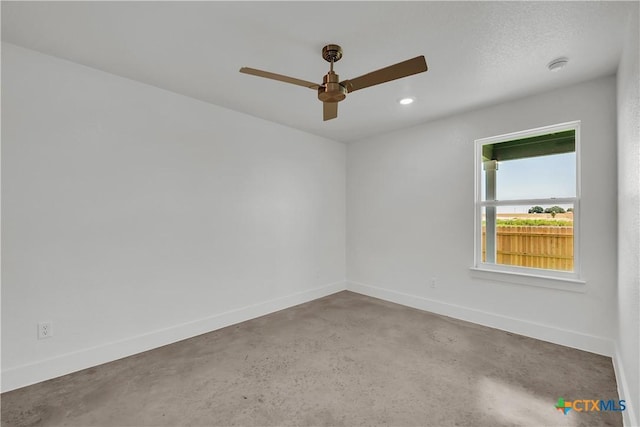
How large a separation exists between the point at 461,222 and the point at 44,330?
4.09 metres

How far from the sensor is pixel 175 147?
9.25 ft

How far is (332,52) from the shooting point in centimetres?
200

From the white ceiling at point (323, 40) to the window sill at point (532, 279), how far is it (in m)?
1.84

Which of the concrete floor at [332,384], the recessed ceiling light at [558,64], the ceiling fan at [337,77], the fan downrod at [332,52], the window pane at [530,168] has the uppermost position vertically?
the recessed ceiling light at [558,64]

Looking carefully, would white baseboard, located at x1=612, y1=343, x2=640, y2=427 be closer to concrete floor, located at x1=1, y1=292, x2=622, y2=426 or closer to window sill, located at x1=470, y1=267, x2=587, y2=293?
concrete floor, located at x1=1, y1=292, x2=622, y2=426

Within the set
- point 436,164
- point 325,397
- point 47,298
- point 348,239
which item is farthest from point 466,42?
point 47,298

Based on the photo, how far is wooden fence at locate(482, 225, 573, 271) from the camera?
111 inches

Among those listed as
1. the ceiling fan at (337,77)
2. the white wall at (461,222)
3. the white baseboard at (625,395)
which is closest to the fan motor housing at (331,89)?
the ceiling fan at (337,77)

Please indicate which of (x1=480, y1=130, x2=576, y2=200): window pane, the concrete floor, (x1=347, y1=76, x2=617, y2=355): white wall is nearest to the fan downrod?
(x1=347, y1=76, x2=617, y2=355): white wall

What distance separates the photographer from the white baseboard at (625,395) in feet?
4.85

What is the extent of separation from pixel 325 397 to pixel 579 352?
2.37 m

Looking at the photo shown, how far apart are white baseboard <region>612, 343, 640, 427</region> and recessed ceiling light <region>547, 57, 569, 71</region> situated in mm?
2273

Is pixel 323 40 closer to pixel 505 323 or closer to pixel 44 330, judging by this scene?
pixel 44 330

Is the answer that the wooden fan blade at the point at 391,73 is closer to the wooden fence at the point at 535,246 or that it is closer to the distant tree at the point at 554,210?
the distant tree at the point at 554,210
